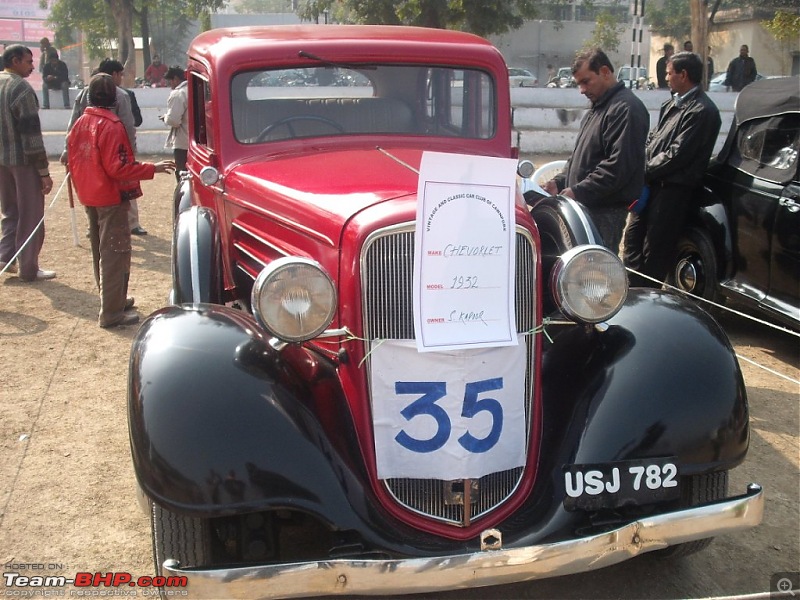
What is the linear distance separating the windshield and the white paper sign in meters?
1.41

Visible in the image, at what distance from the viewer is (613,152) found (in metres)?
4.91

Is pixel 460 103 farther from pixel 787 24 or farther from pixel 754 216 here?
pixel 787 24

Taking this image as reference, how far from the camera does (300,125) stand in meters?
4.07

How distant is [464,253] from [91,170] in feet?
12.7

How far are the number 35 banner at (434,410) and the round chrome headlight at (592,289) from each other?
0.32 m

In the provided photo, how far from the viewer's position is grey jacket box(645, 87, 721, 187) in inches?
217

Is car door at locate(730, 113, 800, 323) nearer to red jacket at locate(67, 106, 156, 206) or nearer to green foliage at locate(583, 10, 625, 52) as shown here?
red jacket at locate(67, 106, 156, 206)

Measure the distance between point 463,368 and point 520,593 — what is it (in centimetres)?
94

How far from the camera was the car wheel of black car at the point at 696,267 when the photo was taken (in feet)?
19.8

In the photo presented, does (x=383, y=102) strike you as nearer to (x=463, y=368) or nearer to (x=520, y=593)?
(x=463, y=368)

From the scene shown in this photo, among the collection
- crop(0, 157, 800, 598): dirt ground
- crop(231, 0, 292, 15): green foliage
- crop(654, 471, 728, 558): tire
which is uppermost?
crop(231, 0, 292, 15): green foliage

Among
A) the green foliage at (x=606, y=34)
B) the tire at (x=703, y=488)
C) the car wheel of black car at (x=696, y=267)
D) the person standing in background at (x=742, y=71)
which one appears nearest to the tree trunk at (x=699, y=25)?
the person standing in background at (x=742, y=71)

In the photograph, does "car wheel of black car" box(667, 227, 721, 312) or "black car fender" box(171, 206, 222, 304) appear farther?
"car wheel of black car" box(667, 227, 721, 312)

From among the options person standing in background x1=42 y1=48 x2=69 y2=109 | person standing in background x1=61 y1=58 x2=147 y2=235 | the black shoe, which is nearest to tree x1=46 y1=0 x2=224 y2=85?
person standing in background x1=42 y1=48 x2=69 y2=109
